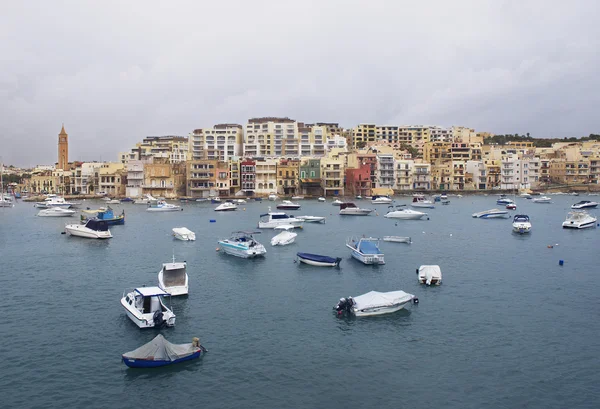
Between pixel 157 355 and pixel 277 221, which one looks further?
pixel 277 221

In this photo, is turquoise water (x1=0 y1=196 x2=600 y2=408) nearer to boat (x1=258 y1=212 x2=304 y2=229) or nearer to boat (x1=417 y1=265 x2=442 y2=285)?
boat (x1=417 y1=265 x2=442 y2=285)

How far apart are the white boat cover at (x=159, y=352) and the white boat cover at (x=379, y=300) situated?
7.50 metres

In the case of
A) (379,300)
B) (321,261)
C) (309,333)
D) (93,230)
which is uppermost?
(93,230)

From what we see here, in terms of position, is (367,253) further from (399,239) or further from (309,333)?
(309,333)

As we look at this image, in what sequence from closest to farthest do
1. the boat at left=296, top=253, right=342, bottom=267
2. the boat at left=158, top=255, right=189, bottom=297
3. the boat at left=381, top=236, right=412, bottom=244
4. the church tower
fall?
the boat at left=158, top=255, right=189, bottom=297 → the boat at left=296, top=253, right=342, bottom=267 → the boat at left=381, top=236, right=412, bottom=244 → the church tower

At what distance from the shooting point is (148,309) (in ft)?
65.3

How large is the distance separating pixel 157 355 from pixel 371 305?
8.82 metres

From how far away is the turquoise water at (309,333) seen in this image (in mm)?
14570

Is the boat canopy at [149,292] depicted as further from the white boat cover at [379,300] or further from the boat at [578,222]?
the boat at [578,222]

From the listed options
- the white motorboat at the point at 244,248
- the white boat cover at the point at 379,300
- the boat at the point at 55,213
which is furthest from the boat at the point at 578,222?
the boat at the point at 55,213

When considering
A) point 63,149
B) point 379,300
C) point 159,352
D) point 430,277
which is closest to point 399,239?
point 430,277

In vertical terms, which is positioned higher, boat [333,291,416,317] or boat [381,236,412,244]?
boat [381,236,412,244]

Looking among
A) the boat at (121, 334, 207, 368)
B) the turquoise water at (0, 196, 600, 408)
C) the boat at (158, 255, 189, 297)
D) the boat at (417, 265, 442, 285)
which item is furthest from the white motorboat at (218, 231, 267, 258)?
the boat at (121, 334, 207, 368)

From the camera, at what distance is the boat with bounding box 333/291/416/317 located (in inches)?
823
